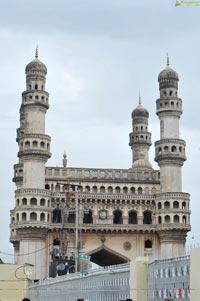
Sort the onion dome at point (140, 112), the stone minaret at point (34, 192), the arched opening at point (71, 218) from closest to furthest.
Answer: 1. the stone minaret at point (34, 192)
2. the arched opening at point (71, 218)
3. the onion dome at point (140, 112)

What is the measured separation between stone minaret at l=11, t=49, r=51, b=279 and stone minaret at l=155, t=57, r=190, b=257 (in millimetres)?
9903

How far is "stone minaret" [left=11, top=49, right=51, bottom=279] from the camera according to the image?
52438 millimetres

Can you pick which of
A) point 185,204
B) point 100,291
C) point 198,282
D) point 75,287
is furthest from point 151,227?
point 198,282

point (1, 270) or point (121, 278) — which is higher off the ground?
point (1, 270)

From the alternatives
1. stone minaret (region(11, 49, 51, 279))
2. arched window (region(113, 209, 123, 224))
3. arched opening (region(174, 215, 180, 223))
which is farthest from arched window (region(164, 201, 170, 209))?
stone minaret (region(11, 49, 51, 279))

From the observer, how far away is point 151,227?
2185 inches

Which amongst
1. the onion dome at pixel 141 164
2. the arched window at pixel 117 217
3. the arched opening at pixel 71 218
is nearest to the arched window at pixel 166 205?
the arched window at pixel 117 217

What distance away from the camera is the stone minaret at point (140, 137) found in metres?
66.8

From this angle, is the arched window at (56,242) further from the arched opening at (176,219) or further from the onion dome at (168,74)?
the onion dome at (168,74)

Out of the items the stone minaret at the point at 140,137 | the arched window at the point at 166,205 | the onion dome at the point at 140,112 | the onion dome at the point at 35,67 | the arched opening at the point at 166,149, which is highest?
the onion dome at the point at 140,112

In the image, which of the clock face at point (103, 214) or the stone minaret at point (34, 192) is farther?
the clock face at point (103, 214)

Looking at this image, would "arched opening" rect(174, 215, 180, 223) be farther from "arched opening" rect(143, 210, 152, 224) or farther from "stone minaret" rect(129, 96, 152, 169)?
"stone minaret" rect(129, 96, 152, 169)

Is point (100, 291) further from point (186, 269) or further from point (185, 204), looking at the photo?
point (185, 204)

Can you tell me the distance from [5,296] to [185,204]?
2157 cm
